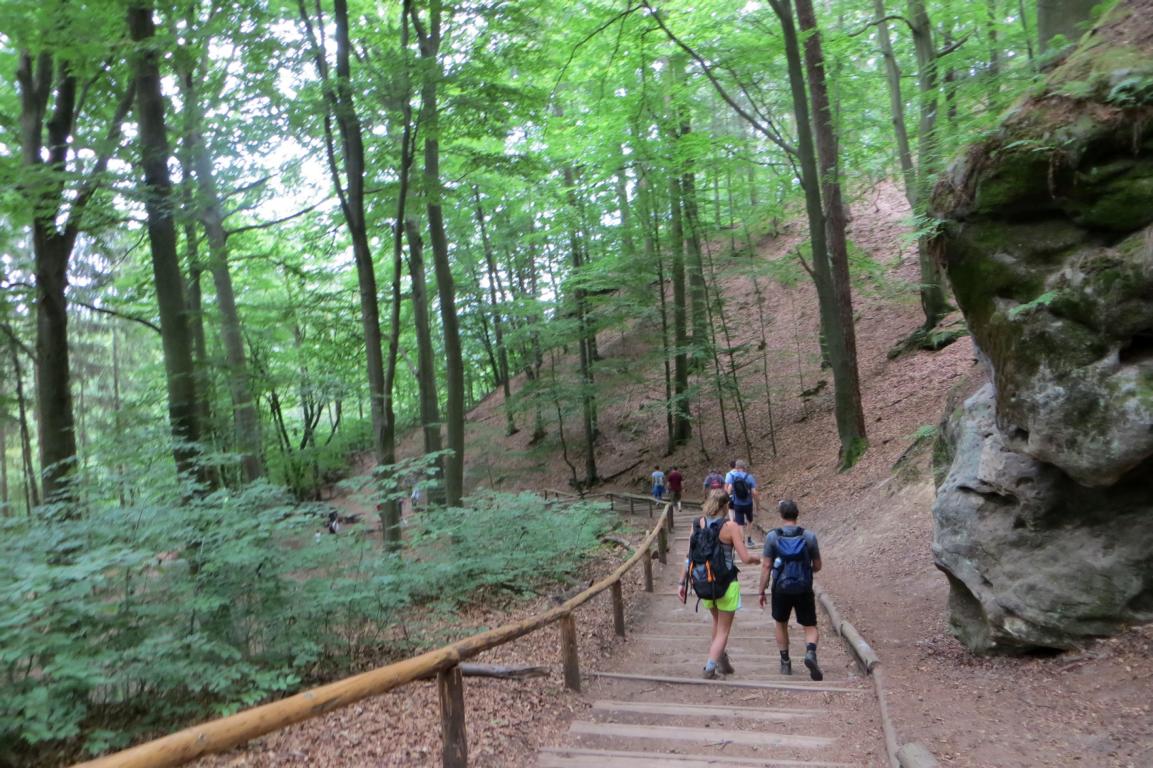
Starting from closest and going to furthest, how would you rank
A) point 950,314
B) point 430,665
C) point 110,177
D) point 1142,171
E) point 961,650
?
1. point 430,665
2. point 1142,171
3. point 961,650
4. point 110,177
5. point 950,314

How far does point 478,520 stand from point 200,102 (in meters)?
6.73

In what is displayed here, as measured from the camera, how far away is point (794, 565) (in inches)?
237

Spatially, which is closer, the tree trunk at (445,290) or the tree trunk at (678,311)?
the tree trunk at (445,290)

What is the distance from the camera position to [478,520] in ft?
29.9

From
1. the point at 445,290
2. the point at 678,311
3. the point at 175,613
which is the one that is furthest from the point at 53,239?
the point at 678,311

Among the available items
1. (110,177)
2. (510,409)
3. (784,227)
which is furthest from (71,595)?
(784,227)

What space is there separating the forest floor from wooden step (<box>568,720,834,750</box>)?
0.38m

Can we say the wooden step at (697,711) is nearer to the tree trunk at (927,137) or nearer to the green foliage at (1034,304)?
the green foliage at (1034,304)

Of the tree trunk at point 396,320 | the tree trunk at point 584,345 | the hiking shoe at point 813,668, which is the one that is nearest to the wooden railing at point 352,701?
the hiking shoe at point 813,668

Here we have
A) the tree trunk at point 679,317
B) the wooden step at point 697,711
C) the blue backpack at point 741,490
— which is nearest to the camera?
the wooden step at point 697,711

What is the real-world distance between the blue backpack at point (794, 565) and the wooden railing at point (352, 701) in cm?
189

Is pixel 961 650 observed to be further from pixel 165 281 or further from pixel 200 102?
pixel 200 102

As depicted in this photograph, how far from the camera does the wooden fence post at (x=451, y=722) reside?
389 centimetres

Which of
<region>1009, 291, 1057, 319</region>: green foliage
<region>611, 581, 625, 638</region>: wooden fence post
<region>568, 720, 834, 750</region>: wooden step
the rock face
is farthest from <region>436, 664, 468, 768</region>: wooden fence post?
<region>1009, 291, 1057, 319</region>: green foliage
